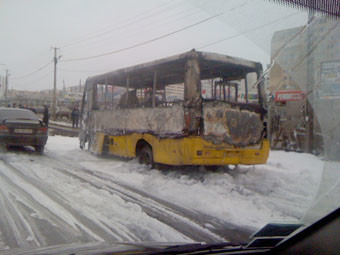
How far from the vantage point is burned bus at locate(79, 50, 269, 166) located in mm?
6582

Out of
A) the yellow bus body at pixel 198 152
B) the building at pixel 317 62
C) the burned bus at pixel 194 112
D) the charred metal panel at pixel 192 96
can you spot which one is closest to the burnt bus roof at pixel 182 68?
the burned bus at pixel 194 112

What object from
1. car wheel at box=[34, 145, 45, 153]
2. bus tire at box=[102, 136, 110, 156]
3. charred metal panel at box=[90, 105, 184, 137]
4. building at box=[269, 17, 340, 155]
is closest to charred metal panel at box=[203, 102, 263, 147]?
charred metal panel at box=[90, 105, 184, 137]

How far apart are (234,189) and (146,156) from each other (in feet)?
9.06

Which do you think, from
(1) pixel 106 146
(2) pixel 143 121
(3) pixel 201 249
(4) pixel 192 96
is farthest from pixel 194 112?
(3) pixel 201 249

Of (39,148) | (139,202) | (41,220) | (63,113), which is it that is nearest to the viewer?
(41,220)

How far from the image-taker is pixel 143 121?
7980 mm

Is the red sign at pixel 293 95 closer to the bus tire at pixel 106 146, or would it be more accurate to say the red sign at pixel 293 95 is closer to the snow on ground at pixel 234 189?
the snow on ground at pixel 234 189

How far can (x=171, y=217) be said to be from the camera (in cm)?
457

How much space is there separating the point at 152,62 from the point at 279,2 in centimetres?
547

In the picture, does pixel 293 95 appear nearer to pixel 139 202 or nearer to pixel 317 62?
pixel 317 62

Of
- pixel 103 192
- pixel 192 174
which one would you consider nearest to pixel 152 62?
pixel 192 174

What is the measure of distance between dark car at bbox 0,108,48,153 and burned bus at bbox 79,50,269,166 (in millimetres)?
3417

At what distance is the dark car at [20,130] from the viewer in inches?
401

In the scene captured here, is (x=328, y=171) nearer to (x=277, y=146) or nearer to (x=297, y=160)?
(x=297, y=160)
